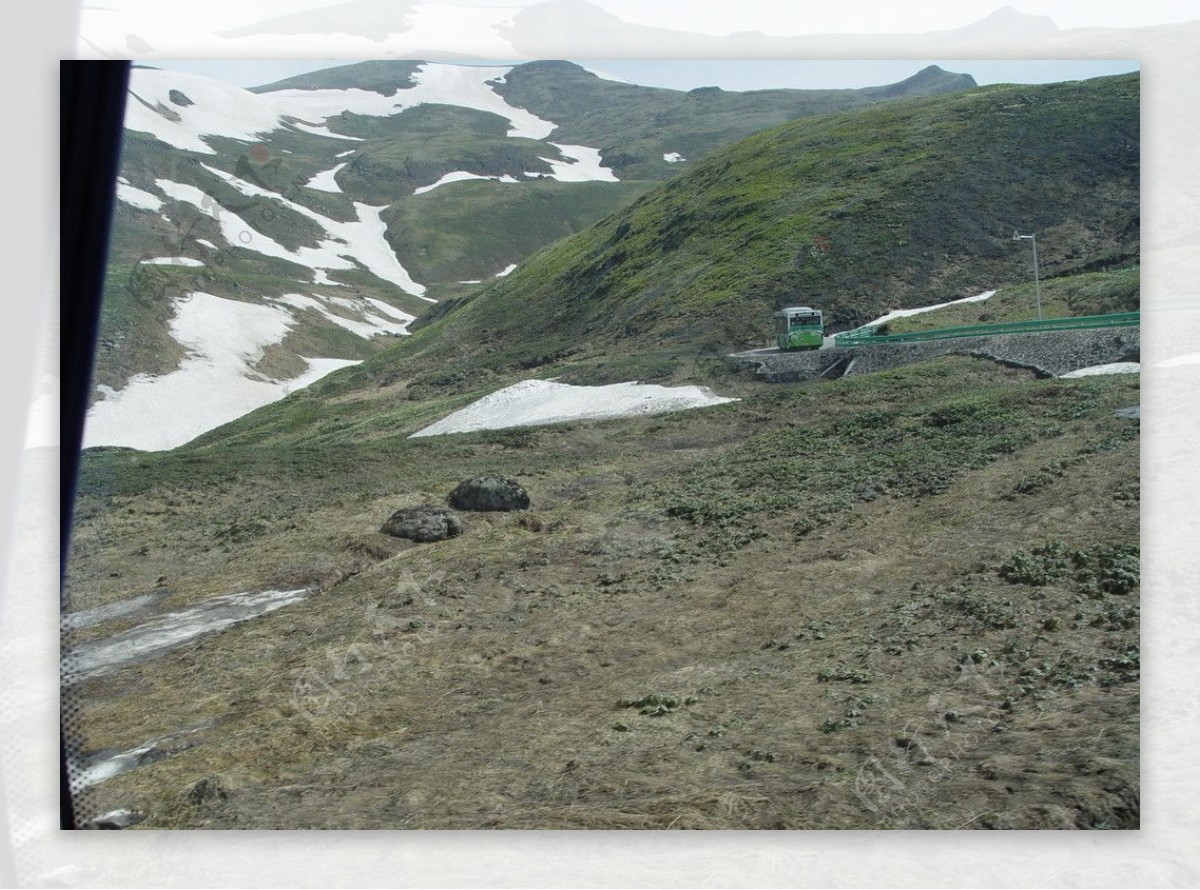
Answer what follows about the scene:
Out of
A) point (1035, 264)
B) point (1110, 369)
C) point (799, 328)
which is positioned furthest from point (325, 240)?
point (1110, 369)

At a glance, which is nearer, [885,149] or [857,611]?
[857,611]

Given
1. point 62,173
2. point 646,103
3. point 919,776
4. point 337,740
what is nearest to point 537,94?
point 646,103

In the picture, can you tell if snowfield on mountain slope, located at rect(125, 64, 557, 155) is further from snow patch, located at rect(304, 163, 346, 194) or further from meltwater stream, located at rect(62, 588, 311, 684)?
meltwater stream, located at rect(62, 588, 311, 684)

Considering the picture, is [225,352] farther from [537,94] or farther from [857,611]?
[857,611]

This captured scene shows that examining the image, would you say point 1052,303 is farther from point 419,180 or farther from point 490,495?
point 419,180

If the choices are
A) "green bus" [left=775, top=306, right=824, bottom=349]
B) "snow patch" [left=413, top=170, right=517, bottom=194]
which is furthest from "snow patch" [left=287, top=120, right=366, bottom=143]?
"green bus" [left=775, top=306, right=824, bottom=349]

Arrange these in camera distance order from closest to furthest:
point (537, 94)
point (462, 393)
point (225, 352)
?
1. point (537, 94)
2. point (462, 393)
3. point (225, 352)
